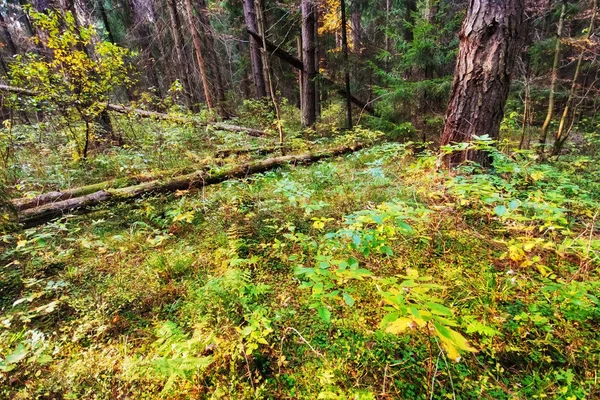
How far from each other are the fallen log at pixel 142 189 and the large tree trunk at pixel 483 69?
3.36 m

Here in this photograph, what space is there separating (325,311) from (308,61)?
28.4ft

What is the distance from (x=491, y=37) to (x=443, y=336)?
3833 millimetres

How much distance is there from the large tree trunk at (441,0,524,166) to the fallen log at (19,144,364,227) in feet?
11.0

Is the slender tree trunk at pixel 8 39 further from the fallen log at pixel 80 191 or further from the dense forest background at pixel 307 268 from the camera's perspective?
the fallen log at pixel 80 191

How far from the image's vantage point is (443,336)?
1002 millimetres

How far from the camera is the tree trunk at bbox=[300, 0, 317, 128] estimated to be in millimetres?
7659

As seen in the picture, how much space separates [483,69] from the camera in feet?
10.8

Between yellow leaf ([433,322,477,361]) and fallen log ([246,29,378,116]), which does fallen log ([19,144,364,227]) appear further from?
yellow leaf ([433,322,477,361])

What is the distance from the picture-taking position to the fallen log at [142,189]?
137 inches

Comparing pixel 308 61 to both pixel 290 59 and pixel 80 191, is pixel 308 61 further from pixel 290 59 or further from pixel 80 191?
pixel 80 191

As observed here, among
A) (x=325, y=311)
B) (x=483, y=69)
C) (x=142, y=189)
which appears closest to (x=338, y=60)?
(x=483, y=69)

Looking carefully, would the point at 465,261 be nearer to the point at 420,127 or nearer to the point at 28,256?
the point at 28,256

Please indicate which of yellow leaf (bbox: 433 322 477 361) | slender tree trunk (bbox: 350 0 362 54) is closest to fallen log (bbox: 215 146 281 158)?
yellow leaf (bbox: 433 322 477 361)

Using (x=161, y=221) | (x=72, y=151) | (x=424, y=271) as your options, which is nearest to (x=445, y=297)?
(x=424, y=271)
